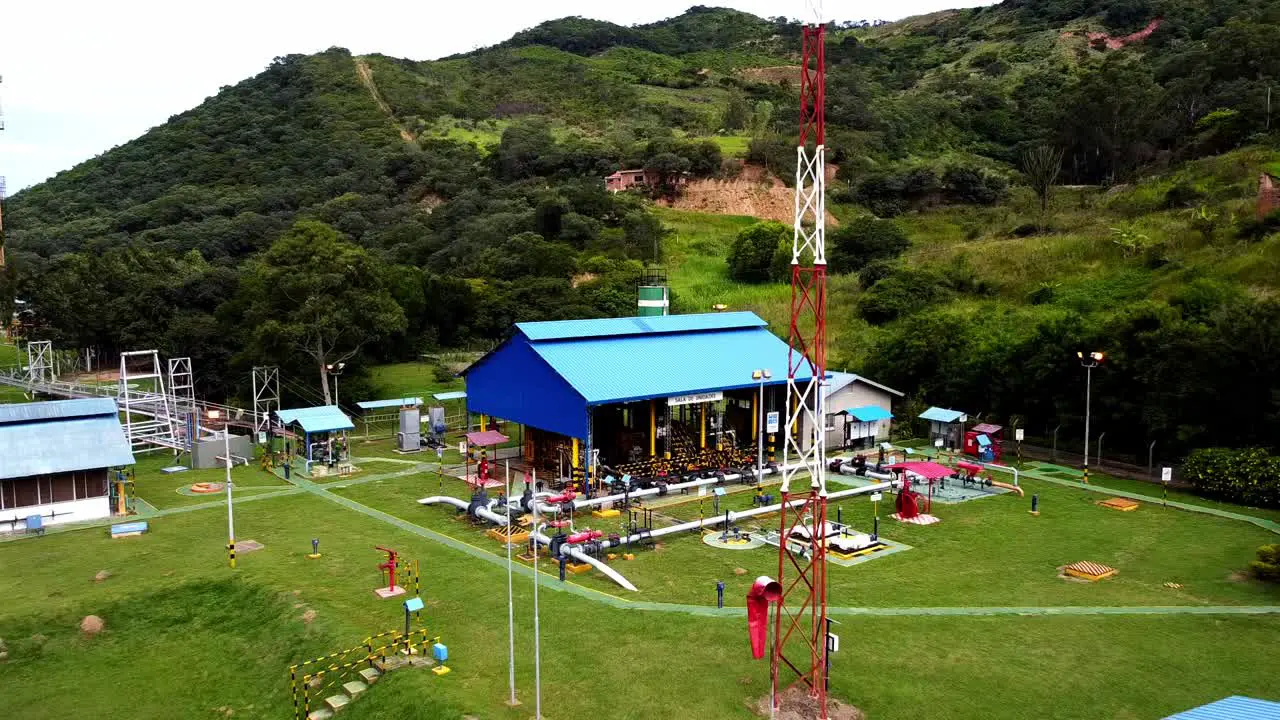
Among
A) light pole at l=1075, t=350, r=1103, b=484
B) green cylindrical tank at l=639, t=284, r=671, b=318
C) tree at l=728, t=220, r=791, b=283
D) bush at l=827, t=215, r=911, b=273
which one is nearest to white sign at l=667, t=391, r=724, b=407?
green cylindrical tank at l=639, t=284, r=671, b=318

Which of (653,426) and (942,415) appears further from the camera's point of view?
(942,415)

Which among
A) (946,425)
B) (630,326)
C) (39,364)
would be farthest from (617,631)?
(39,364)

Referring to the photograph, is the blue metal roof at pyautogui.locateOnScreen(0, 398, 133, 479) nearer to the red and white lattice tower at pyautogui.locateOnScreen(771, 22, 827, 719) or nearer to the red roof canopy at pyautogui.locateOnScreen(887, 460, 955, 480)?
the red and white lattice tower at pyautogui.locateOnScreen(771, 22, 827, 719)

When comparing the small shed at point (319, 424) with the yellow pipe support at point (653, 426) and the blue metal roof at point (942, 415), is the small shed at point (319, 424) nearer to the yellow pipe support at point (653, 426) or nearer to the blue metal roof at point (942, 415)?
the yellow pipe support at point (653, 426)

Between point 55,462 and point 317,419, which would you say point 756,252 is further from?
point 55,462

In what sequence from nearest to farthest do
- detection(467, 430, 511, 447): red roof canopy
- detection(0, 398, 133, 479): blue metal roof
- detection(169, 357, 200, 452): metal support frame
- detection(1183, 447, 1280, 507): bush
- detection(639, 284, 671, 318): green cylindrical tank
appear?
1. detection(0, 398, 133, 479): blue metal roof
2. detection(1183, 447, 1280, 507): bush
3. detection(467, 430, 511, 447): red roof canopy
4. detection(169, 357, 200, 452): metal support frame
5. detection(639, 284, 671, 318): green cylindrical tank

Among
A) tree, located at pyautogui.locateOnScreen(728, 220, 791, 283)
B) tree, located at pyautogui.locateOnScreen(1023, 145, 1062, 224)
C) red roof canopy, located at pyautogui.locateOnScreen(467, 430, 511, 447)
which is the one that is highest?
tree, located at pyautogui.locateOnScreen(1023, 145, 1062, 224)

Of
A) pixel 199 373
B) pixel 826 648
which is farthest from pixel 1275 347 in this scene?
pixel 199 373

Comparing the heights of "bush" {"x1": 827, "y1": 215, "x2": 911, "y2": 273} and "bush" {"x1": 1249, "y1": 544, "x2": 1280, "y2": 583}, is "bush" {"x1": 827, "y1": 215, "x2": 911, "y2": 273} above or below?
above
